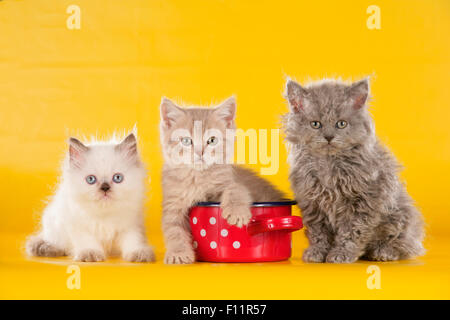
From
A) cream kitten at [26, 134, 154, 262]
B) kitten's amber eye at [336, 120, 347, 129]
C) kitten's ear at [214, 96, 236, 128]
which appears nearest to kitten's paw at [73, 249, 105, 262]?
cream kitten at [26, 134, 154, 262]

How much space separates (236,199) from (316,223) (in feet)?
1.15

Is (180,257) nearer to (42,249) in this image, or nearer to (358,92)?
(42,249)

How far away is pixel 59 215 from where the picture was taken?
8.48 feet

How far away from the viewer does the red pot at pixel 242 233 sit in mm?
2324

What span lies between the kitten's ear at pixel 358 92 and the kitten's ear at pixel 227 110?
441 millimetres

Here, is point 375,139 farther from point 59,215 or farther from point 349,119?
point 59,215

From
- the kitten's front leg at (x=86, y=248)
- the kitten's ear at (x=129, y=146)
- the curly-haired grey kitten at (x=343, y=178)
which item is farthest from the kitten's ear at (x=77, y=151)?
the curly-haired grey kitten at (x=343, y=178)

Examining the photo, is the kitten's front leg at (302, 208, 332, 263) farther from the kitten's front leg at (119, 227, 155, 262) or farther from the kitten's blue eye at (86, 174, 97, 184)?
the kitten's blue eye at (86, 174, 97, 184)

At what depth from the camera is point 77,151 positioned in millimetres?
2490

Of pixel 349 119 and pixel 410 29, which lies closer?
pixel 349 119

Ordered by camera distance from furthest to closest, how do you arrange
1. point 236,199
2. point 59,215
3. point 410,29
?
point 410,29 → point 59,215 → point 236,199

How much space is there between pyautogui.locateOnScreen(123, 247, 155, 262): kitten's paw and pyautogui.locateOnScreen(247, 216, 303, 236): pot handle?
0.40m

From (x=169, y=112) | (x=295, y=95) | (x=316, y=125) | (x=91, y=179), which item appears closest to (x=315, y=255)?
(x=316, y=125)

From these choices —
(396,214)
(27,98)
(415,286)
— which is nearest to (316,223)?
(396,214)
